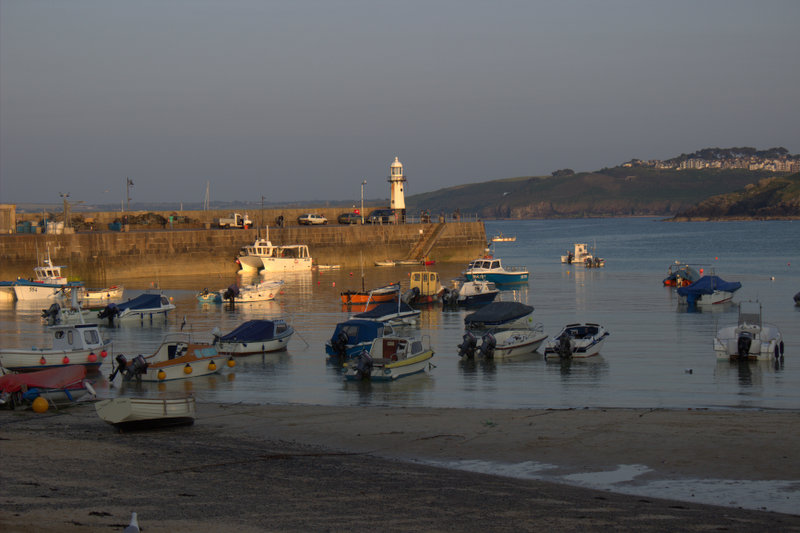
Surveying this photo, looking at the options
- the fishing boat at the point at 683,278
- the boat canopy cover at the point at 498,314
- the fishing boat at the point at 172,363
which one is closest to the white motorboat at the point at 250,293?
the boat canopy cover at the point at 498,314

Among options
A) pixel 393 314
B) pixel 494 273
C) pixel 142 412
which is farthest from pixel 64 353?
pixel 494 273

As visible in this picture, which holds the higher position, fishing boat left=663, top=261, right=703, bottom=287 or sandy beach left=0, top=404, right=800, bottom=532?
fishing boat left=663, top=261, right=703, bottom=287

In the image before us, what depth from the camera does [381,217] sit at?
74.5 meters

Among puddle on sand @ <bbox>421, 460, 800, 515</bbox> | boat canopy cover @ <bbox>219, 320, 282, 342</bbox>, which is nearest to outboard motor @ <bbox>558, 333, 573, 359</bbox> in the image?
boat canopy cover @ <bbox>219, 320, 282, 342</bbox>

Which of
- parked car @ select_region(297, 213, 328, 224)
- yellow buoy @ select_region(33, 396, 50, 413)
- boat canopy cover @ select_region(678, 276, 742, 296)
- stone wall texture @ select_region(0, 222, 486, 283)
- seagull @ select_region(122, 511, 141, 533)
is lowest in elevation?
yellow buoy @ select_region(33, 396, 50, 413)

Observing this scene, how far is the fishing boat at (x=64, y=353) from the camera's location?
2236cm

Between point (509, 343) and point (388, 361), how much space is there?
4.92m

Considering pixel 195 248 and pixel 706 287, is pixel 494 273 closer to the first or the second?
pixel 706 287

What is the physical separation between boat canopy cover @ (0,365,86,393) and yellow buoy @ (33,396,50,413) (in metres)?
0.60

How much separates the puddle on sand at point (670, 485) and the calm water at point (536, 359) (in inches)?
209

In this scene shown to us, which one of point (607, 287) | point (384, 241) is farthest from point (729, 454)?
point (384, 241)

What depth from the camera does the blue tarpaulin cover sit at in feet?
88.1

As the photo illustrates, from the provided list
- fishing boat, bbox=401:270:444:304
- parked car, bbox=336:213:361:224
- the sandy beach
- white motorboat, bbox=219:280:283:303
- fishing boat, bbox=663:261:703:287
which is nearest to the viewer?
the sandy beach

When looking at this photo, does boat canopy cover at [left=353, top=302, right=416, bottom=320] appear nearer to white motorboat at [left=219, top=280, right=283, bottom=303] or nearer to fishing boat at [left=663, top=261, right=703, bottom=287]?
white motorboat at [left=219, top=280, right=283, bottom=303]
